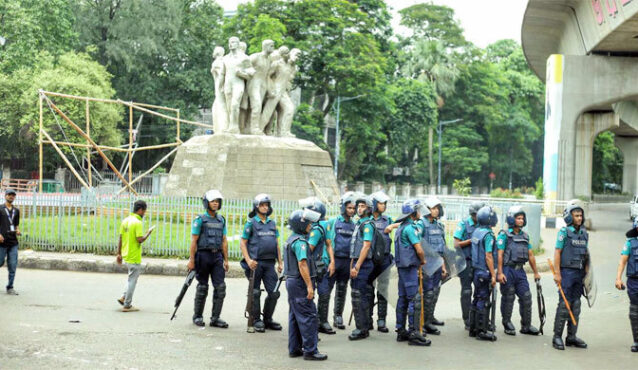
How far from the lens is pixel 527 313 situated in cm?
902

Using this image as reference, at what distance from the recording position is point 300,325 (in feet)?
24.0

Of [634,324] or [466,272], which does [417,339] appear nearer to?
[466,272]

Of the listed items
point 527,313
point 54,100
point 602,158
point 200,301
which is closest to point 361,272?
point 200,301

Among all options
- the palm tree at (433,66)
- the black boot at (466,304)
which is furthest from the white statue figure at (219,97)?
the palm tree at (433,66)

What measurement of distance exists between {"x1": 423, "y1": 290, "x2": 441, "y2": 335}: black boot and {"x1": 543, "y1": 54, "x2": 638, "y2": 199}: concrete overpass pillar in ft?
74.9

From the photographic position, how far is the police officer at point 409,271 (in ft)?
27.0

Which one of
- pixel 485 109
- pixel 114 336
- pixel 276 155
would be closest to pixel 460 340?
pixel 114 336

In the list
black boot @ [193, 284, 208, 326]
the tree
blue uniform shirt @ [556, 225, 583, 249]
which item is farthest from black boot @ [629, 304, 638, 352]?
the tree

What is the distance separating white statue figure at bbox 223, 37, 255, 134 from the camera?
63.8ft

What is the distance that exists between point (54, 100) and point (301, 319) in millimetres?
34790

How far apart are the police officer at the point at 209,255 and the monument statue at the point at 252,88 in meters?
10.9

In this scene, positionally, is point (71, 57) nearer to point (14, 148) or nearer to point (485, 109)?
point (14, 148)

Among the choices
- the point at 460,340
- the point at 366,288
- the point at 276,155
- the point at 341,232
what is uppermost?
the point at 276,155

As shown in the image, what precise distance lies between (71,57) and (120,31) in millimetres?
4491
